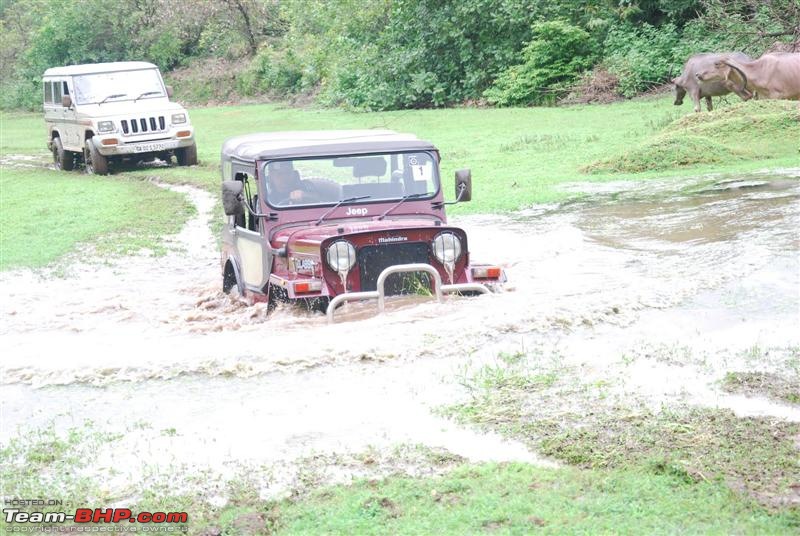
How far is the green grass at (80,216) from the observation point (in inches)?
602

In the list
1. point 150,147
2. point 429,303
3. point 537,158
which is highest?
point 429,303

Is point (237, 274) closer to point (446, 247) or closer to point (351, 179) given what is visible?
point (351, 179)

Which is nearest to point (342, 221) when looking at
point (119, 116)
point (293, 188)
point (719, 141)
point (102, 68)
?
point (293, 188)

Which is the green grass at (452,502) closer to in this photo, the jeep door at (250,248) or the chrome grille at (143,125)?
the jeep door at (250,248)

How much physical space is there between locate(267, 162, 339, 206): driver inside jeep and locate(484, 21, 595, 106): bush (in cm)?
2334

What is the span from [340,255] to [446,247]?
0.91 meters

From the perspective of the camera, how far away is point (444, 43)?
35.9 m

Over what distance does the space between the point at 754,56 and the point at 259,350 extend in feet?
70.9

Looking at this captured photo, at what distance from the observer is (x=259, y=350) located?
8750 millimetres

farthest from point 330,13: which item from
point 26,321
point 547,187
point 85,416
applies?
point 85,416

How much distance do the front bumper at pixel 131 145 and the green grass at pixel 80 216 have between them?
0.56 meters

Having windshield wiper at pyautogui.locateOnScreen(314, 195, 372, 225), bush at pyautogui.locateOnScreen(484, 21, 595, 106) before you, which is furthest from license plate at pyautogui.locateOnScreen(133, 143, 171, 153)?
windshield wiper at pyautogui.locateOnScreen(314, 195, 372, 225)

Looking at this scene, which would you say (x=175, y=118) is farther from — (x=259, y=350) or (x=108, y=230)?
(x=259, y=350)

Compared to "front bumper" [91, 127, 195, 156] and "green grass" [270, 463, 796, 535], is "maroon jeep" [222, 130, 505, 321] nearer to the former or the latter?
"green grass" [270, 463, 796, 535]
